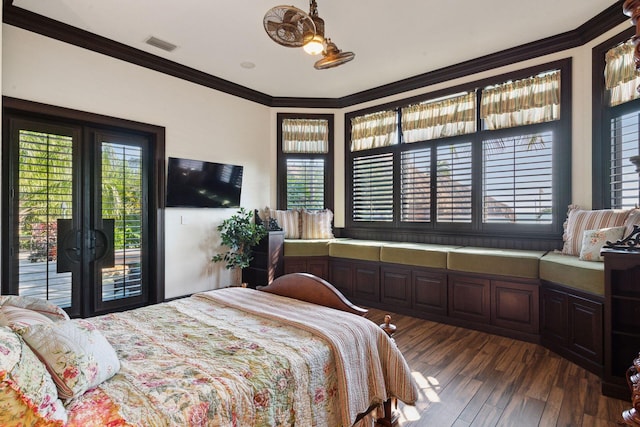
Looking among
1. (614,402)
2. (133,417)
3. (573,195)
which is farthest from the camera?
(573,195)

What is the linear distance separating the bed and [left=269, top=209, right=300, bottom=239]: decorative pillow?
287 cm

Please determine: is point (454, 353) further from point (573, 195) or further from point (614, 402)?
point (573, 195)

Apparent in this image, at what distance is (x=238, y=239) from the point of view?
4586 millimetres

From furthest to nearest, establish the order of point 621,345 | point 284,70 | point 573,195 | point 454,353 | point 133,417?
point 284,70 < point 573,195 < point 454,353 < point 621,345 < point 133,417

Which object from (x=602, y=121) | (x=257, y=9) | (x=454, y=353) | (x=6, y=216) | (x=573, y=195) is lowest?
(x=454, y=353)

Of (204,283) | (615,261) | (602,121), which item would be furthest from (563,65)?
(204,283)

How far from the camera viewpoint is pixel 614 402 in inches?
87.0

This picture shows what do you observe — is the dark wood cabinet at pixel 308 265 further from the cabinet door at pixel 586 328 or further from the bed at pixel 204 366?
the cabinet door at pixel 586 328

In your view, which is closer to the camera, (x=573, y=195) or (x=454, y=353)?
(x=454, y=353)

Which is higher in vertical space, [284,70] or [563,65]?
[284,70]

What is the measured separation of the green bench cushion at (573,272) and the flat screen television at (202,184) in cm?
392

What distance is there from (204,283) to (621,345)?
174 inches

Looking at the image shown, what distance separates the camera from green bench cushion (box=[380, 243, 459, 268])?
12.5 feet

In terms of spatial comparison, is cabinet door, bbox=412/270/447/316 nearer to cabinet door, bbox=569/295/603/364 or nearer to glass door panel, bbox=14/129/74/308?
cabinet door, bbox=569/295/603/364
